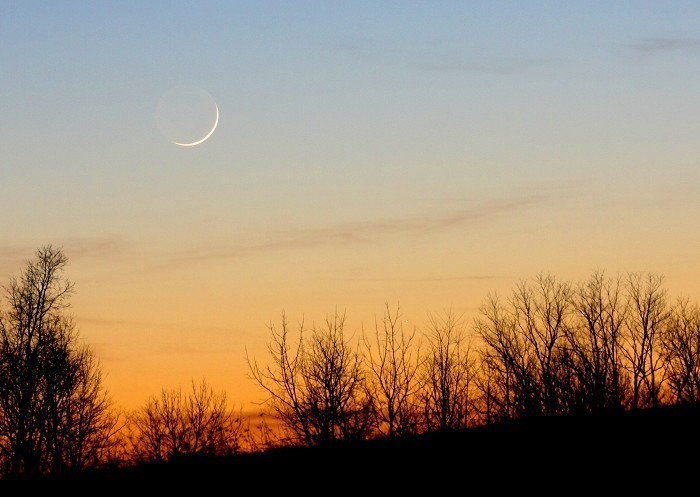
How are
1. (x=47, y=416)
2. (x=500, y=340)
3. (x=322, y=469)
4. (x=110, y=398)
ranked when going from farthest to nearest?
(x=500, y=340) < (x=110, y=398) < (x=47, y=416) < (x=322, y=469)

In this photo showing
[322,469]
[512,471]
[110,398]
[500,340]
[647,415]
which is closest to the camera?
[512,471]

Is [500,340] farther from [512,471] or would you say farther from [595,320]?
[512,471]

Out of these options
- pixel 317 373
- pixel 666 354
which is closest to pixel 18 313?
pixel 317 373

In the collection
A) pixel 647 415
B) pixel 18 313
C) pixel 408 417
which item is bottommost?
pixel 647 415

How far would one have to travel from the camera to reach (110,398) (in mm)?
54312

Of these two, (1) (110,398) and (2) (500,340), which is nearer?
(1) (110,398)

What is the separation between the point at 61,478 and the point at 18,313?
87.2ft

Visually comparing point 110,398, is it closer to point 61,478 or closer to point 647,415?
point 61,478

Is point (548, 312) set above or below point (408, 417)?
above

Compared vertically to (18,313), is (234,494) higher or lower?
lower

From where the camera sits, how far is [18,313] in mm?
48969

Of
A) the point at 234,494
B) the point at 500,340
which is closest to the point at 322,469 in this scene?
the point at 234,494

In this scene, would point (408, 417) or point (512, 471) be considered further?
point (408, 417)

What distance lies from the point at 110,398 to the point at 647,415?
36.2m
